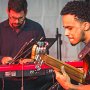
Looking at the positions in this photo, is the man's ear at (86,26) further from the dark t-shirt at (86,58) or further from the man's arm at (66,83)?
the man's arm at (66,83)

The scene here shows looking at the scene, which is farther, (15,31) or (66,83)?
(15,31)

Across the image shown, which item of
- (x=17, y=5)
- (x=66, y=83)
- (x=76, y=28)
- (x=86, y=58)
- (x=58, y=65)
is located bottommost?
(x=66, y=83)

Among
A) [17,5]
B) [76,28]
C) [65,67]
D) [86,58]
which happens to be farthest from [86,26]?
[17,5]

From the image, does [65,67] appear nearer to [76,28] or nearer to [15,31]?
[76,28]

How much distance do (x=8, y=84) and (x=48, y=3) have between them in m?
3.19

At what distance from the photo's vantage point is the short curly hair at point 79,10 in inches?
119

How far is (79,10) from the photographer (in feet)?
9.98

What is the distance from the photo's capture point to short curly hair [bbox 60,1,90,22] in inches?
119

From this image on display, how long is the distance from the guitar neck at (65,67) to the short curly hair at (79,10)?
0.42m

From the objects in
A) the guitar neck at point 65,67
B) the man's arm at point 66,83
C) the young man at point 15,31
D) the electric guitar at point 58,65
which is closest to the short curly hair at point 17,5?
the young man at point 15,31

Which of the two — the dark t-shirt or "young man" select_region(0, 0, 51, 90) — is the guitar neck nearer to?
the dark t-shirt

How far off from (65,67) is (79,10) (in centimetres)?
52

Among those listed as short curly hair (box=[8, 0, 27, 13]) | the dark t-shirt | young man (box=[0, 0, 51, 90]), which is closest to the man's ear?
the dark t-shirt

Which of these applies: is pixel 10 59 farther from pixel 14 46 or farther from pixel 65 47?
pixel 65 47
